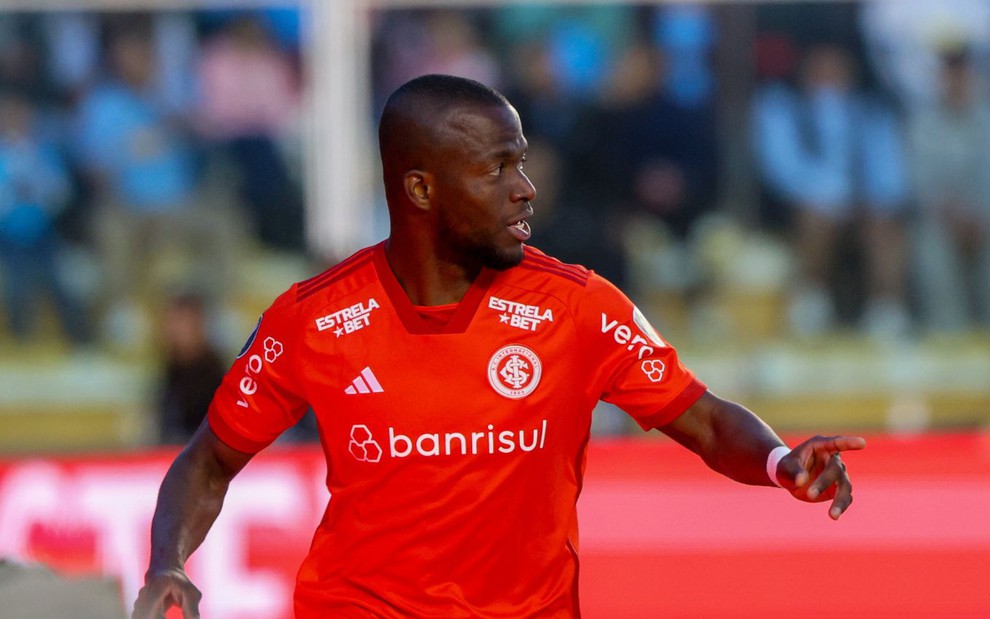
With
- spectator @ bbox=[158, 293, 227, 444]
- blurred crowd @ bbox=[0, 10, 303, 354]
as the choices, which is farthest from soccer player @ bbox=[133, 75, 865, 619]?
blurred crowd @ bbox=[0, 10, 303, 354]

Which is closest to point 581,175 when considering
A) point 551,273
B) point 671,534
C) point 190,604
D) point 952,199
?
point 952,199

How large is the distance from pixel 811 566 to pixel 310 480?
6.89 ft

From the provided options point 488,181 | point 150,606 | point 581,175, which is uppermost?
point 581,175

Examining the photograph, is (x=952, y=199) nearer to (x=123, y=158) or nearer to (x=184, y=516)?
(x=123, y=158)

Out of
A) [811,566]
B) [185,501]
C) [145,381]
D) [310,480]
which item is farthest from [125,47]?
[185,501]

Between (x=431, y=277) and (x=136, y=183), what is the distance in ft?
22.9

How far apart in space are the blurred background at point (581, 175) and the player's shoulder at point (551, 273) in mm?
6188

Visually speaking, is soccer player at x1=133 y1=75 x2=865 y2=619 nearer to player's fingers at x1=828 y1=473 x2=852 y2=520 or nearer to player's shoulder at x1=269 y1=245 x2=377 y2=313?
player's shoulder at x1=269 y1=245 x2=377 y2=313

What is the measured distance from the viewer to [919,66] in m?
10.7

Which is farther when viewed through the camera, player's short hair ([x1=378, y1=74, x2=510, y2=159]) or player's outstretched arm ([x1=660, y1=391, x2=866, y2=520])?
player's short hair ([x1=378, y1=74, x2=510, y2=159])

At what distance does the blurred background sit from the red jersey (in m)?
6.27

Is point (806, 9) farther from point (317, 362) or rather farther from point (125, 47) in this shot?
point (317, 362)

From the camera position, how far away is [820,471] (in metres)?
3.63

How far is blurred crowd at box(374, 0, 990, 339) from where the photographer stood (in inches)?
413
